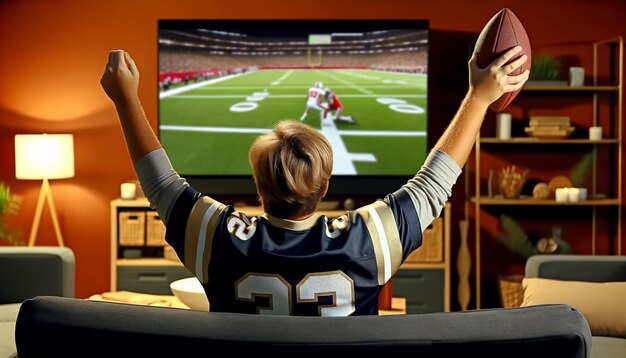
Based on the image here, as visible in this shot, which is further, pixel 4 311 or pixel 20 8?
pixel 20 8

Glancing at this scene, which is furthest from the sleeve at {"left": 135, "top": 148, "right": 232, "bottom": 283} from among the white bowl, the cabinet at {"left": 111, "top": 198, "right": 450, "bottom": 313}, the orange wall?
the orange wall

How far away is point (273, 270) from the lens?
1232 mm

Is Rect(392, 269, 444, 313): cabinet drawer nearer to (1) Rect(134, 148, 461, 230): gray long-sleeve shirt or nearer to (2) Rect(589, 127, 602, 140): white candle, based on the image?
(2) Rect(589, 127, 602, 140): white candle

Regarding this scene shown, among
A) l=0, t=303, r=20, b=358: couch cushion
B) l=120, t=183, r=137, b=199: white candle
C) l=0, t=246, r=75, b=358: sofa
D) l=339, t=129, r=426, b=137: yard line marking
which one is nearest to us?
l=0, t=303, r=20, b=358: couch cushion

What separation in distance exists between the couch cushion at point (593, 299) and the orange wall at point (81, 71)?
9.40ft

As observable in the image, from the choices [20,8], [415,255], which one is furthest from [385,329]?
[20,8]

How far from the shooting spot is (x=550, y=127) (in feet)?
18.0

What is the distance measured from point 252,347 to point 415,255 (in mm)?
4432

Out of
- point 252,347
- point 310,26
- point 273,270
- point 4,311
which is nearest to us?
point 252,347

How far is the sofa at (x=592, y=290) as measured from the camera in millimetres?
3256

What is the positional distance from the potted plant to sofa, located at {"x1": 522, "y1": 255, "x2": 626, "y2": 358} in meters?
3.40

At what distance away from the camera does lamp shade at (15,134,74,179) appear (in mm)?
5340

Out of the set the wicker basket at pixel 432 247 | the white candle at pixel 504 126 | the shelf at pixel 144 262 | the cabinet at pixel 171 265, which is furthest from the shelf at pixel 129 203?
the white candle at pixel 504 126

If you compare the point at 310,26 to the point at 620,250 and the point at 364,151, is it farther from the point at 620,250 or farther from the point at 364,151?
the point at 620,250
